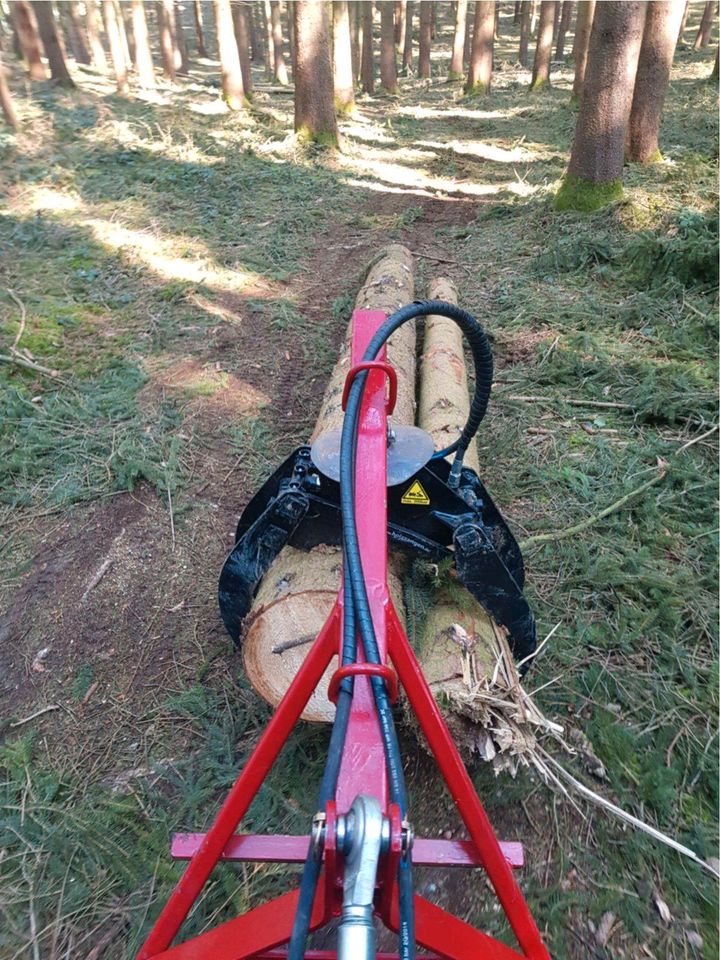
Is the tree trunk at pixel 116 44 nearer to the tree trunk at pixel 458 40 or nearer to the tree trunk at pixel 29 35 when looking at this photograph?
the tree trunk at pixel 29 35

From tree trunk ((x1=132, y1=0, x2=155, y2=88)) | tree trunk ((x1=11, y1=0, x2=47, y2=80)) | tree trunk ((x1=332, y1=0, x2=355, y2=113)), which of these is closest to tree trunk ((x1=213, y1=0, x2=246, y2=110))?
tree trunk ((x1=332, y1=0, x2=355, y2=113))

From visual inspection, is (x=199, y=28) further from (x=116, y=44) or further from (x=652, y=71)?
(x=652, y=71)

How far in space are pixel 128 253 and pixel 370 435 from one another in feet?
21.0

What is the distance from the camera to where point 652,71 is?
787 cm

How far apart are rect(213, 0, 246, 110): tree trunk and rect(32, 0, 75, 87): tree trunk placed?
16.2ft

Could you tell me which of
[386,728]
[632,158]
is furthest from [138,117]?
[386,728]

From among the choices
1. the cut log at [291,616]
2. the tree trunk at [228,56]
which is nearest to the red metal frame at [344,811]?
the cut log at [291,616]

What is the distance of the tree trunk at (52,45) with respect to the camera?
1576cm

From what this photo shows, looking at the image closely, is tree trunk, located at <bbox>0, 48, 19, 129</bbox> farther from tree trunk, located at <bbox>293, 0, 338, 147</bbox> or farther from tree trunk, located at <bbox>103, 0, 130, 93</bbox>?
tree trunk, located at <bbox>103, 0, 130, 93</bbox>

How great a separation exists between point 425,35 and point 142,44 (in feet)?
32.1

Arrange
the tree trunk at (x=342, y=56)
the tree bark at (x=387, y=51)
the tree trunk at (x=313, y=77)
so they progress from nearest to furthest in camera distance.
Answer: the tree trunk at (x=313, y=77), the tree trunk at (x=342, y=56), the tree bark at (x=387, y=51)

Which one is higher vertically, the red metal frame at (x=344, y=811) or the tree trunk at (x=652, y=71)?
the tree trunk at (x=652, y=71)

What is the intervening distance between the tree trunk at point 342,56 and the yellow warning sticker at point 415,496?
1530 cm

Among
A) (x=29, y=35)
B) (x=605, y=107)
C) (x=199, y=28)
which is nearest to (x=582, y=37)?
(x=605, y=107)
